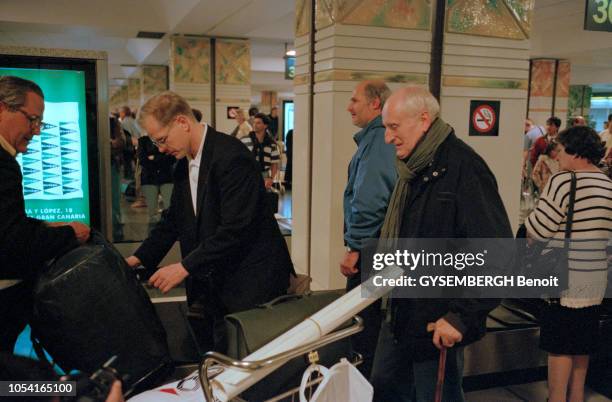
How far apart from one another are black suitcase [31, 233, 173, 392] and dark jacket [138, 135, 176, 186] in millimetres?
5079

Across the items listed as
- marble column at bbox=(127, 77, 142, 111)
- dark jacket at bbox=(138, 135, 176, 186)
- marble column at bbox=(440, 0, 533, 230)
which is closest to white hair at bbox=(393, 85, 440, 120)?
marble column at bbox=(440, 0, 533, 230)

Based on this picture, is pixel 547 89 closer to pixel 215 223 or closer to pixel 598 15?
pixel 598 15

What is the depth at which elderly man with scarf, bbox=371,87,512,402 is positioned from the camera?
1845 millimetres

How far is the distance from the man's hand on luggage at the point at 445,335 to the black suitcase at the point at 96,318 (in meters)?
0.97

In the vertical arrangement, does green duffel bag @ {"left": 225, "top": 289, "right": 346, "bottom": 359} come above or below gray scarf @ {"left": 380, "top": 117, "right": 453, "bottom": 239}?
below

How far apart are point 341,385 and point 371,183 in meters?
1.37

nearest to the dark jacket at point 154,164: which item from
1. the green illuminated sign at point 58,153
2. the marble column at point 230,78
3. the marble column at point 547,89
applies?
the green illuminated sign at point 58,153

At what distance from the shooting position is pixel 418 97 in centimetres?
196

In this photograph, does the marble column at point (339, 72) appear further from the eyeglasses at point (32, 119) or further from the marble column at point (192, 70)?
the marble column at point (192, 70)

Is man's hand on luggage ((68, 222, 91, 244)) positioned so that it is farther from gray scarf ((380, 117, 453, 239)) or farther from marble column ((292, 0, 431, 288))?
marble column ((292, 0, 431, 288))

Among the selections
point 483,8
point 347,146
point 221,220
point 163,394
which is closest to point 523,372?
point 347,146

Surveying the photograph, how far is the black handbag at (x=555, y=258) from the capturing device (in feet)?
8.37

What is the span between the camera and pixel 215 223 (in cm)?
226

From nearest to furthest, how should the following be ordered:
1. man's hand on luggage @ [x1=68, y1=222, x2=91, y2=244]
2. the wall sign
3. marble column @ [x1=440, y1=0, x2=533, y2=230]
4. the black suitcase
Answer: the black suitcase → man's hand on luggage @ [x1=68, y1=222, x2=91, y2=244] → marble column @ [x1=440, y1=0, x2=533, y2=230] → the wall sign
